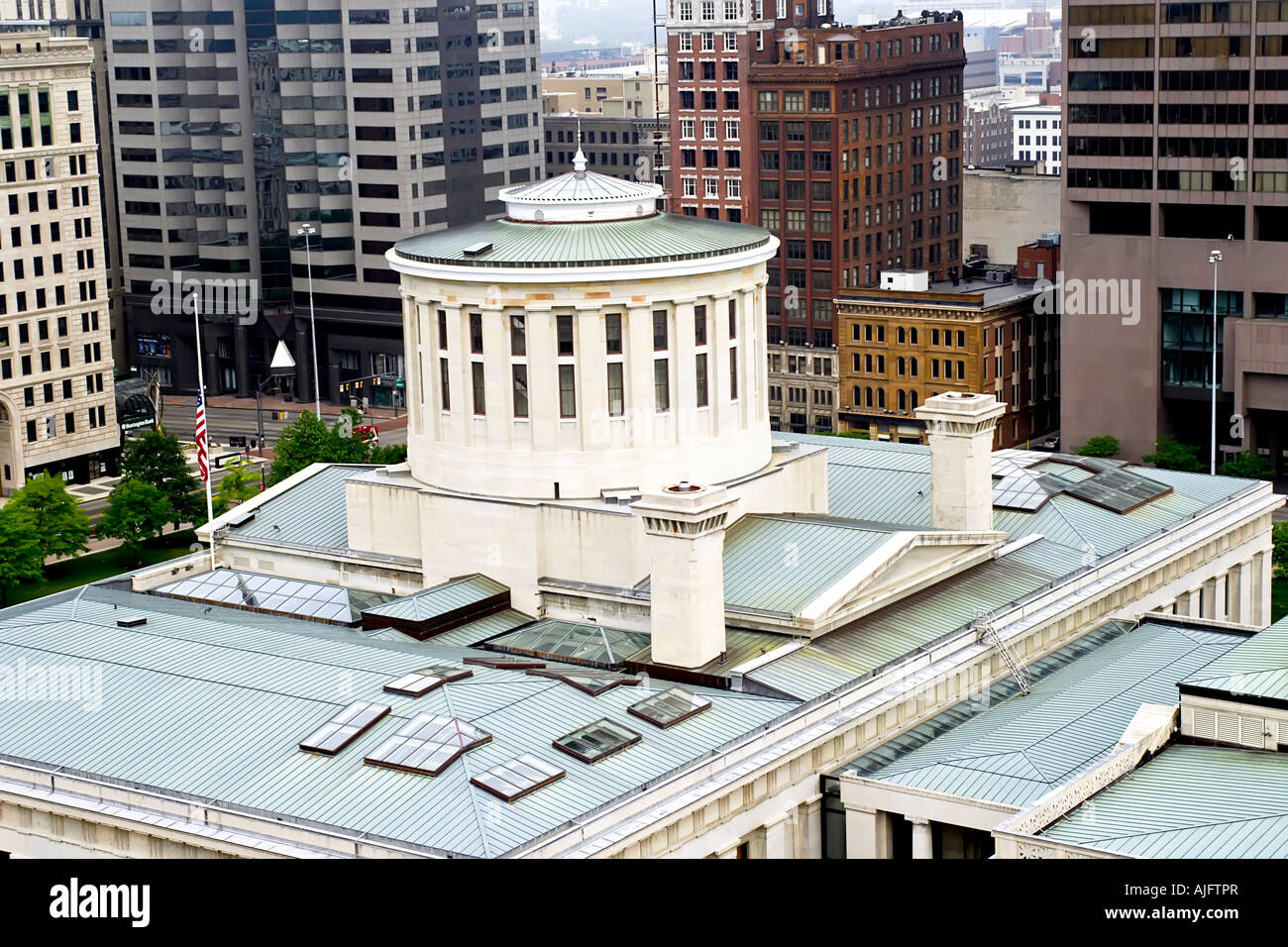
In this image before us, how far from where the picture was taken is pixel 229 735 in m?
77.2

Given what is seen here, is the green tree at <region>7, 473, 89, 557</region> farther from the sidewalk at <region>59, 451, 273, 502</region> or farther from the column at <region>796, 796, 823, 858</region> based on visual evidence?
the column at <region>796, 796, 823, 858</region>

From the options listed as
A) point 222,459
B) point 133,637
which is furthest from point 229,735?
point 222,459

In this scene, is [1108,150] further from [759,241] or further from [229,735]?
[229,735]

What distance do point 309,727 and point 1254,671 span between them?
110 feet

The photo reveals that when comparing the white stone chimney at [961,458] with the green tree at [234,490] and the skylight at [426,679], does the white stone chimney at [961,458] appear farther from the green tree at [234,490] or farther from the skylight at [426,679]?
the green tree at [234,490]

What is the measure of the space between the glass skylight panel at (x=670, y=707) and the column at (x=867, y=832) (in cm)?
670

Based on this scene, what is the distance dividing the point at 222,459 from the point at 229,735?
4309 inches

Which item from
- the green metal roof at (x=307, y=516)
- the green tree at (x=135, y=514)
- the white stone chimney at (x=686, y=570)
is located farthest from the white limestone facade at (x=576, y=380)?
the green tree at (x=135, y=514)

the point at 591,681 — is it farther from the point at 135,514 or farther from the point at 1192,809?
the point at 135,514

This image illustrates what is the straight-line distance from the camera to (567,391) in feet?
308

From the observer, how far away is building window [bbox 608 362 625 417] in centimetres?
9388

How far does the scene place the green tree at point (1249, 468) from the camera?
16725 centimetres

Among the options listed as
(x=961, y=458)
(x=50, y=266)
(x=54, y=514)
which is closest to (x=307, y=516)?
(x=961, y=458)

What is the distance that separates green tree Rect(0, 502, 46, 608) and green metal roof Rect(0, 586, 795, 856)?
195ft
